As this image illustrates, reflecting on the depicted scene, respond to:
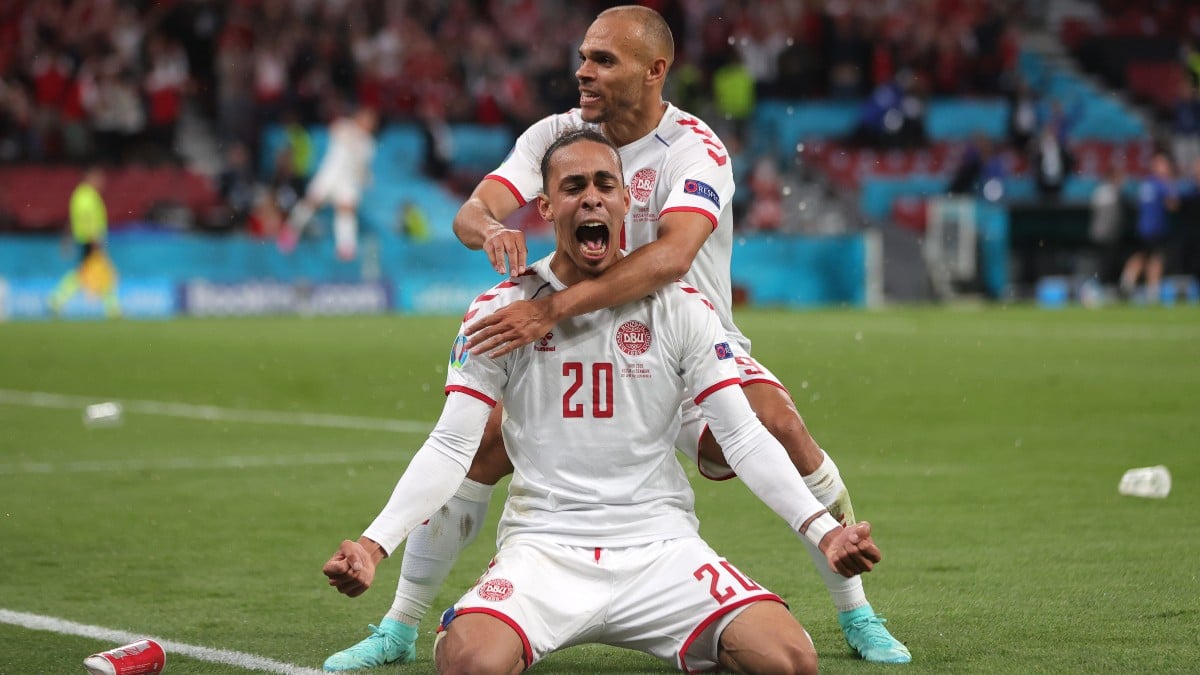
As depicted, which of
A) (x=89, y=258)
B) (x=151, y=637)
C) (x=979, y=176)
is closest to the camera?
(x=151, y=637)

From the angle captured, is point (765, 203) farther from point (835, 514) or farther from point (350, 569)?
point (350, 569)

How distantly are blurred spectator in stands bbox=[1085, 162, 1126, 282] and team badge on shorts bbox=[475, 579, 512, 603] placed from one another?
22418 millimetres

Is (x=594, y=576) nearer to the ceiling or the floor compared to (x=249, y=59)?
nearer to the floor

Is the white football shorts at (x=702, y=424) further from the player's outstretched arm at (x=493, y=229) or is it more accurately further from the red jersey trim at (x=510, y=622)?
the red jersey trim at (x=510, y=622)

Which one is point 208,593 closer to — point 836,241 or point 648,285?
point 648,285

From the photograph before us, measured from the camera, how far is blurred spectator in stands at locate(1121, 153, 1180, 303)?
2536cm

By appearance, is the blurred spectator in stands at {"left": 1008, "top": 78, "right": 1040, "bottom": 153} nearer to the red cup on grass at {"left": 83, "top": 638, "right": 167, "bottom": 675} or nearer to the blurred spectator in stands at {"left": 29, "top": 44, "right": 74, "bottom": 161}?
the blurred spectator in stands at {"left": 29, "top": 44, "right": 74, "bottom": 161}

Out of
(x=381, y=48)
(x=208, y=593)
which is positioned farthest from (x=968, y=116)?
(x=208, y=593)

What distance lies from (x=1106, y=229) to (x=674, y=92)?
24.0 ft

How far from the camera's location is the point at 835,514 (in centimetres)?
541

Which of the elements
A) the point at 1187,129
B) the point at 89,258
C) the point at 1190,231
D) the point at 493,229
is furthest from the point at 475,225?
the point at 1187,129

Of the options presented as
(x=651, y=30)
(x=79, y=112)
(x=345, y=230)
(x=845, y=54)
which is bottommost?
(x=345, y=230)

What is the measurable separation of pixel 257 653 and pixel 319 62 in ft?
79.1

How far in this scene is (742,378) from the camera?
550cm
